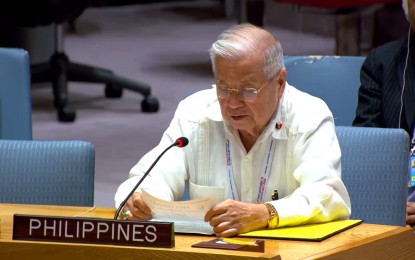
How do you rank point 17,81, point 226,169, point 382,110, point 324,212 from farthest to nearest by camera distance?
point 17,81 < point 382,110 < point 226,169 < point 324,212

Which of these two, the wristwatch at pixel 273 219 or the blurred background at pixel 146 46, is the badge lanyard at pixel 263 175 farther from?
the blurred background at pixel 146 46

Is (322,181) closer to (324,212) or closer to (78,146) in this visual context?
(324,212)

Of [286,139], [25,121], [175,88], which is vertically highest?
[286,139]

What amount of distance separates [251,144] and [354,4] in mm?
3776

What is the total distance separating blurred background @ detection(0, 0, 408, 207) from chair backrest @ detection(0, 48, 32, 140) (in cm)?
110

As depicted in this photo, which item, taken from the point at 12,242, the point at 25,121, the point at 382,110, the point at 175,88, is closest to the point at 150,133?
the point at 175,88

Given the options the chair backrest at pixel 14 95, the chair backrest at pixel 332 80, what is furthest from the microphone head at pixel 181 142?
the chair backrest at pixel 14 95

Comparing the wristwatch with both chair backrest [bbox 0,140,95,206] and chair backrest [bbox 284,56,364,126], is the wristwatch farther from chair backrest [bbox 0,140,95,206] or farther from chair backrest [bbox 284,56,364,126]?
chair backrest [bbox 284,56,364,126]

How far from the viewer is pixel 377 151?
3678 mm

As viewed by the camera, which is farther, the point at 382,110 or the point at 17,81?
the point at 17,81

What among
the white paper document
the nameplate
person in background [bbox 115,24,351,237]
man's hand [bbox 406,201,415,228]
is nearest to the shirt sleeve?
person in background [bbox 115,24,351,237]

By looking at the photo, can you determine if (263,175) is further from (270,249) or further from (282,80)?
(270,249)

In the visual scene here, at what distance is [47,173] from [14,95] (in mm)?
987

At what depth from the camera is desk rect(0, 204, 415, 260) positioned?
2768mm
